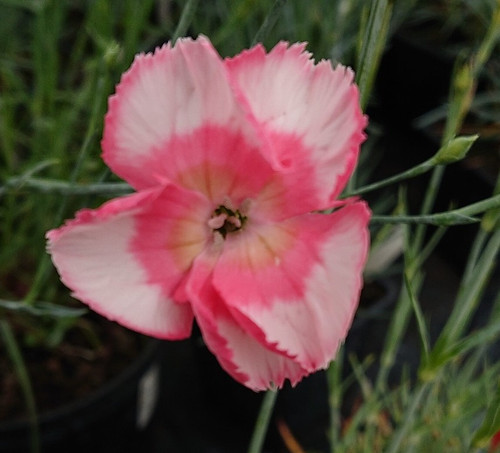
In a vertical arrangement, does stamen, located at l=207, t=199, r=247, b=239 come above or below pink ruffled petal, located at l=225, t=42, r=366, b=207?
below

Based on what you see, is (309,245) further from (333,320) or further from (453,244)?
(453,244)

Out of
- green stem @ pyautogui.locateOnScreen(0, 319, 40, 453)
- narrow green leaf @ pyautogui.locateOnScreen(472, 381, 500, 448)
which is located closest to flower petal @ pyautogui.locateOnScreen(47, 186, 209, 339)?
narrow green leaf @ pyautogui.locateOnScreen(472, 381, 500, 448)

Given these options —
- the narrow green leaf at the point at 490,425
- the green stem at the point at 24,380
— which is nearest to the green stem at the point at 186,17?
the narrow green leaf at the point at 490,425

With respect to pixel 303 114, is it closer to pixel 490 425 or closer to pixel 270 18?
pixel 270 18

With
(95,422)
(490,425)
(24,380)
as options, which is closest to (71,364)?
(95,422)

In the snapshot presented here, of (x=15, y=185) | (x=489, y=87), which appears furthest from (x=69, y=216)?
(x=489, y=87)

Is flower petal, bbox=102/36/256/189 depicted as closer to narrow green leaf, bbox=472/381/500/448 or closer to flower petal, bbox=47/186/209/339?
flower petal, bbox=47/186/209/339

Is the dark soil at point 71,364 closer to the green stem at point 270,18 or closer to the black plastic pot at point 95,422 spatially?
the black plastic pot at point 95,422
